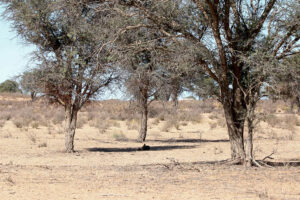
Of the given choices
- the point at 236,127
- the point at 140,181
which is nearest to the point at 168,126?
the point at 236,127

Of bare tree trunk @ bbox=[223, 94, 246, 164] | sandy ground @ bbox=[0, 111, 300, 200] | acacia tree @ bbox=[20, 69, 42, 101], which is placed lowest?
sandy ground @ bbox=[0, 111, 300, 200]

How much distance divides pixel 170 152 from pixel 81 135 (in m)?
10.5

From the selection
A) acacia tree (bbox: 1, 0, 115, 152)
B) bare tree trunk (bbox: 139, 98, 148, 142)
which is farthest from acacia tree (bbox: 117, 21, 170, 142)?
acacia tree (bbox: 1, 0, 115, 152)

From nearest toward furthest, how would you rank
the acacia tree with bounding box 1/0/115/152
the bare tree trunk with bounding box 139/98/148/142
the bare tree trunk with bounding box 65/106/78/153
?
the acacia tree with bounding box 1/0/115/152 → the bare tree trunk with bounding box 65/106/78/153 → the bare tree trunk with bounding box 139/98/148/142

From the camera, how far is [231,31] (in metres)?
12.6

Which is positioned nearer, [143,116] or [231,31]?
[231,31]

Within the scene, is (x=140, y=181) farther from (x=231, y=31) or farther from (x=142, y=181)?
(x=231, y=31)

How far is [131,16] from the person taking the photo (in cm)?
1144

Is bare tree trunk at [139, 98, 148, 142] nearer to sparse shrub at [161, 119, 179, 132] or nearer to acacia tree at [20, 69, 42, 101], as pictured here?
acacia tree at [20, 69, 42, 101]

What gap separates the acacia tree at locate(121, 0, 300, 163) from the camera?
1150 cm

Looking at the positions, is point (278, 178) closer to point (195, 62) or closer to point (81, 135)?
point (195, 62)

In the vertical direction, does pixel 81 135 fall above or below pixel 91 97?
below

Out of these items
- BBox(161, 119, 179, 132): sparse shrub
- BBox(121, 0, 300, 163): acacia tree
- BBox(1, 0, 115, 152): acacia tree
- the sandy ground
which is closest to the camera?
the sandy ground

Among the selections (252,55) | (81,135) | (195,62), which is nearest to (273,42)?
(252,55)
